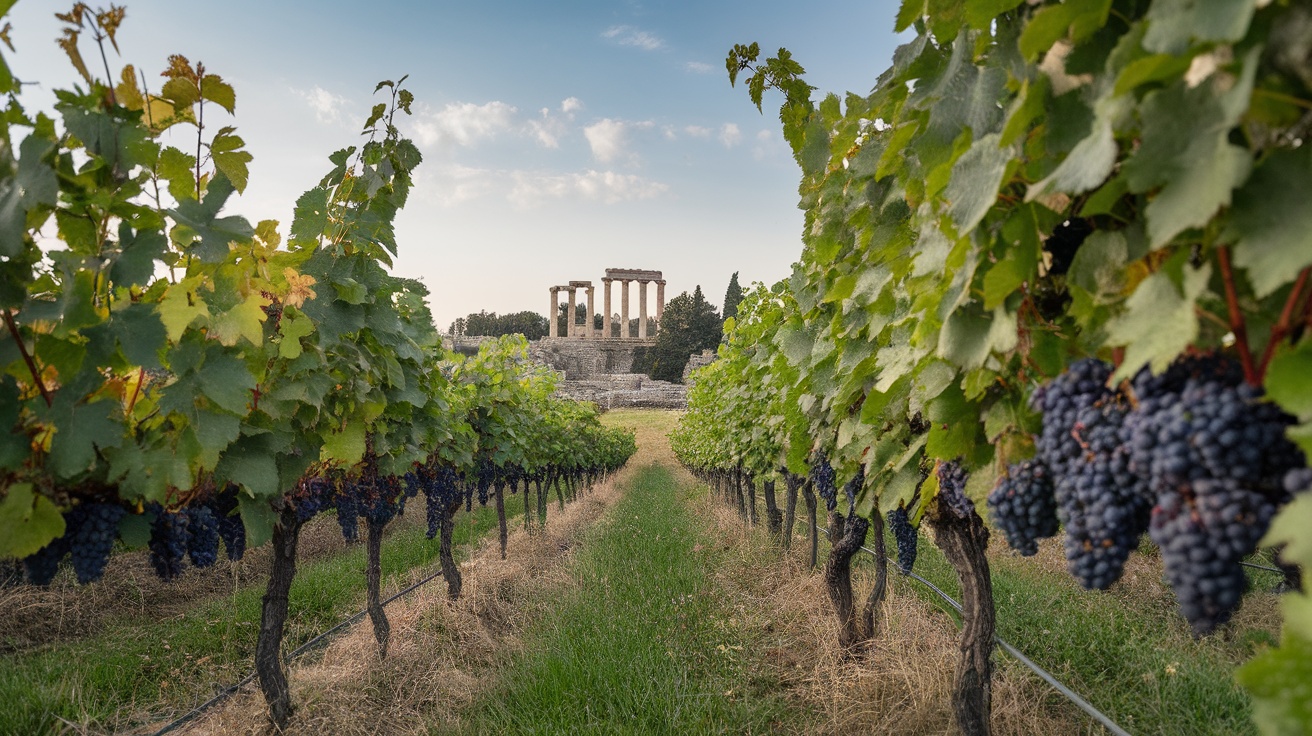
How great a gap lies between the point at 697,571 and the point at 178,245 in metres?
6.51

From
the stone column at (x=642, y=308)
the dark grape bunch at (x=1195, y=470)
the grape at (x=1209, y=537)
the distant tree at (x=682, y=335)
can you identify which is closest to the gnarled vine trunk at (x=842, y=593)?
the dark grape bunch at (x=1195, y=470)

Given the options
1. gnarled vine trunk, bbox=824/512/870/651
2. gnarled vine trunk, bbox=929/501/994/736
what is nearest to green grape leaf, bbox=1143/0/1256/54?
gnarled vine trunk, bbox=929/501/994/736

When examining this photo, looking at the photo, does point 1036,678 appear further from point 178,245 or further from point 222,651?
point 222,651

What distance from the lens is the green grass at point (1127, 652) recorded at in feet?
14.6

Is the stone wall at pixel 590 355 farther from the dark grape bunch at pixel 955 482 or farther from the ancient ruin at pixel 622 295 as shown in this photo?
the dark grape bunch at pixel 955 482

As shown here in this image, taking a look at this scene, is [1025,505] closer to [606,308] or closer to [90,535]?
[90,535]

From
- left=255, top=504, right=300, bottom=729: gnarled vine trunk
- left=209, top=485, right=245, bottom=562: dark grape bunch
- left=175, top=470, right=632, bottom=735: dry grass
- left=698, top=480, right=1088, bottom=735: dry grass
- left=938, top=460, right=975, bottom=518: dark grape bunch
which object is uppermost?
left=938, top=460, right=975, bottom=518: dark grape bunch

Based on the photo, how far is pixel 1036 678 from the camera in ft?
15.1

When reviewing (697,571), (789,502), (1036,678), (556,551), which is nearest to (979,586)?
(1036,678)

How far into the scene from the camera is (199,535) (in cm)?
255

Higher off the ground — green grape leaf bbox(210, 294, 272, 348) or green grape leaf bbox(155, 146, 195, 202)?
green grape leaf bbox(155, 146, 195, 202)

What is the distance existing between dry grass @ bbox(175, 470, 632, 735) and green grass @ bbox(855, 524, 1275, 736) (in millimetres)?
4083

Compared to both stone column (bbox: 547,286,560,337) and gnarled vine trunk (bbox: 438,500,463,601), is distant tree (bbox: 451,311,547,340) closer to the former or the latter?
stone column (bbox: 547,286,560,337)

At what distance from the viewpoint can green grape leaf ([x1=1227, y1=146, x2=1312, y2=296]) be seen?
0.74 m
